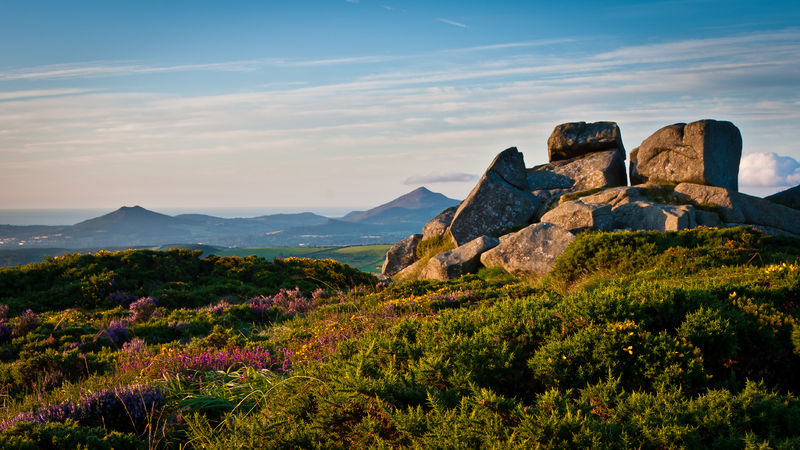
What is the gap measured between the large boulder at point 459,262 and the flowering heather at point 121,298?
1074 centimetres

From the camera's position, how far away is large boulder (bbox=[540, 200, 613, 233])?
1722 cm

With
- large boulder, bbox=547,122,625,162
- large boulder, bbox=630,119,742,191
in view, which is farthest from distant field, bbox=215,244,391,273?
large boulder, bbox=630,119,742,191

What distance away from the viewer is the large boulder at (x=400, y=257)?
23.9m

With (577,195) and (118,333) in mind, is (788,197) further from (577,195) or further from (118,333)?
(118,333)

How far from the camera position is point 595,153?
2522cm

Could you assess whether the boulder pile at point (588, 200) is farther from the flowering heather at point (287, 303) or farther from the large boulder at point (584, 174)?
the flowering heather at point (287, 303)

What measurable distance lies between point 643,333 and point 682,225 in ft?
42.2

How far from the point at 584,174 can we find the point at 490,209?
6.17 metres

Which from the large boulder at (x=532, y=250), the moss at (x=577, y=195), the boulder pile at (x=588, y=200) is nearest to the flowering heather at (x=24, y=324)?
the boulder pile at (x=588, y=200)

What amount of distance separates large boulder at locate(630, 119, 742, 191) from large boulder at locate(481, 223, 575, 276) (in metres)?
9.54

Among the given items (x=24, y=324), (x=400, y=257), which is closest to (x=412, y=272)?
(x=400, y=257)

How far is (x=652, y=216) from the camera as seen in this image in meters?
17.4

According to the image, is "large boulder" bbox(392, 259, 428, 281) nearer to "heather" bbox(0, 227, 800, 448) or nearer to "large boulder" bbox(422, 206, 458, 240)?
"large boulder" bbox(422, 206, 458, 240)

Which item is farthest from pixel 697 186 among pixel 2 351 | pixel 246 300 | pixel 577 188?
pixel 2 351
